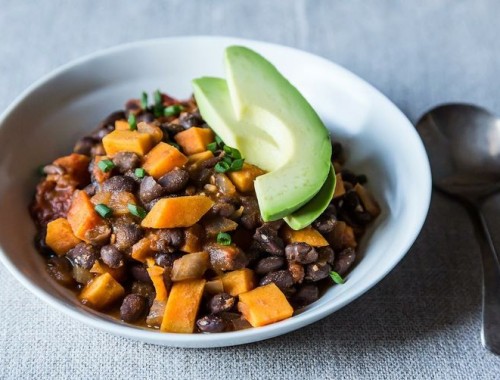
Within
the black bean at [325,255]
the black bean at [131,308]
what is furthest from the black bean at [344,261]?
the black bean at [131,308]

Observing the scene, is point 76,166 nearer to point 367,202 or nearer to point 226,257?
point 226,257

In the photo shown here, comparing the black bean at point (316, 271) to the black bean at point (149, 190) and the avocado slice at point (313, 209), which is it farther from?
the black bean at point (149, 190)

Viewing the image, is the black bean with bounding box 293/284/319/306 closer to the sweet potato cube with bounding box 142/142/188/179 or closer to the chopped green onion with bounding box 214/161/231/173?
the chopped green onion with bounding box 214/161/231/173

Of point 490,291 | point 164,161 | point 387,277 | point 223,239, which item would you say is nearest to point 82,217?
point 164,161

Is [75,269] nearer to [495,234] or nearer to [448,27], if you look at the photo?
[495,234]

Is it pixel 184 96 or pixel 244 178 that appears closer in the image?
pixel 244 178

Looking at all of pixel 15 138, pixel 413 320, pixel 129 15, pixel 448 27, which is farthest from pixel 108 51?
pixel 448 27

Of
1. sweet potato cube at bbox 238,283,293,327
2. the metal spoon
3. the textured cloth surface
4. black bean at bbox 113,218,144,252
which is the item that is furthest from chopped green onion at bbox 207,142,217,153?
the metal spoon

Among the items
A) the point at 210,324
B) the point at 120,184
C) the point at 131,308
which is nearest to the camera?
the point at 210,324
